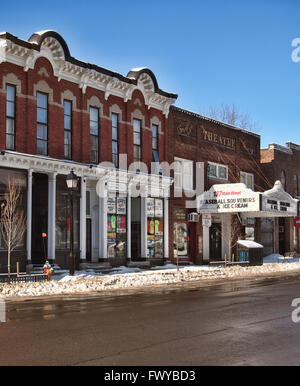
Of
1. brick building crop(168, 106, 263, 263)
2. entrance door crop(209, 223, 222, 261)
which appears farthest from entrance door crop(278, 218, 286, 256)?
entrance door crop(209, 223, 222, 261)

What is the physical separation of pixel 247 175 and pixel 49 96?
2068cm

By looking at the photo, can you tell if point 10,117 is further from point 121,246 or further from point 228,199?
point 228,199

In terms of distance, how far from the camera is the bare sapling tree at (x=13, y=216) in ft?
70.6

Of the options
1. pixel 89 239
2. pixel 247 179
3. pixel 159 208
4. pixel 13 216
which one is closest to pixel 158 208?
pixel 159 208

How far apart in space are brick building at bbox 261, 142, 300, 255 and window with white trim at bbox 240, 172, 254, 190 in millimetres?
2259

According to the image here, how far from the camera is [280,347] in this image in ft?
28.1

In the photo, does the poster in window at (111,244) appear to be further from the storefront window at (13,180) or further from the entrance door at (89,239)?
the storefront window at (13,180)

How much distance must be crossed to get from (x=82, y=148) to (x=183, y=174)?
9225mm

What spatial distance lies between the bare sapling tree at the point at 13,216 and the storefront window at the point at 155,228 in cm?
942

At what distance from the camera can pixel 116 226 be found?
93.6 feet

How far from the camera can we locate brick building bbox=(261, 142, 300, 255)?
44.2 meters

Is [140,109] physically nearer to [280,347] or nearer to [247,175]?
[247,175]

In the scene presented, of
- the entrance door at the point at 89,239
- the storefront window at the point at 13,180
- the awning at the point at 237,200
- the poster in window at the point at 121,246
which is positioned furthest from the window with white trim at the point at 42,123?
the awning at the point at 237,200
